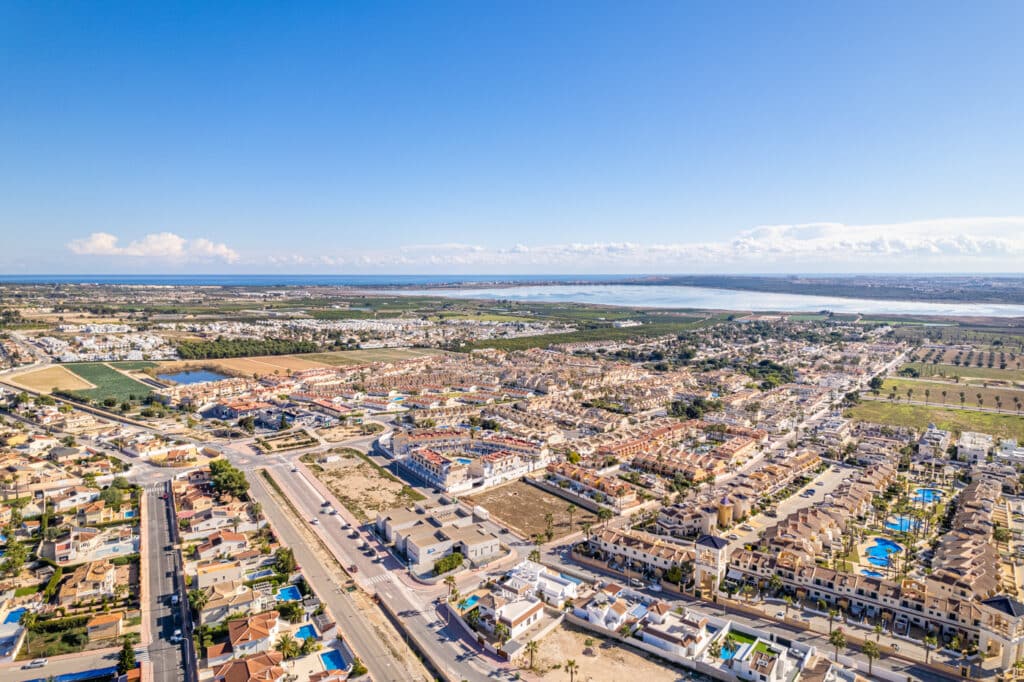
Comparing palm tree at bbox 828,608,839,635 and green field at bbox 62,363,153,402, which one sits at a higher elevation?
green field at bbox 62,363,153,402

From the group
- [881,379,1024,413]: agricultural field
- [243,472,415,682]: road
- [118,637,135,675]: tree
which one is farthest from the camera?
[881,379,1024,413]: agricultural field

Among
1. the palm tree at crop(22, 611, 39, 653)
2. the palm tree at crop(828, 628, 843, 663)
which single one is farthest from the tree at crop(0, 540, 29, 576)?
the palm tree at crop(828, 628, 843, 663)

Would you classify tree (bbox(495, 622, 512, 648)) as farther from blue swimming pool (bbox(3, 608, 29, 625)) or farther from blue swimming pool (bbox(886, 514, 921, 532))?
blue swimming pool (bbox(886, 514, 921, 532))

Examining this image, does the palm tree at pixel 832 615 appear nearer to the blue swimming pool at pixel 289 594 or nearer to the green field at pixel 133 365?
the blue swimming pool at pixel 289 594

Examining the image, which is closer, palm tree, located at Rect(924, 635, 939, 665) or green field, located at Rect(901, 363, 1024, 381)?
palm tree, located at Rect(924, 635, 939, 665)

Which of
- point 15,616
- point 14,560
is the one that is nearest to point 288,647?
point 15,616

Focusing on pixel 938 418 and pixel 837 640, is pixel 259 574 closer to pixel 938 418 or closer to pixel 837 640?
pixel 837 640

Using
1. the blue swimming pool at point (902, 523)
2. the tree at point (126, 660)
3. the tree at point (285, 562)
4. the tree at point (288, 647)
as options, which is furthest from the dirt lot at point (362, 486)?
the blue swimming pool at point (902, 523)
